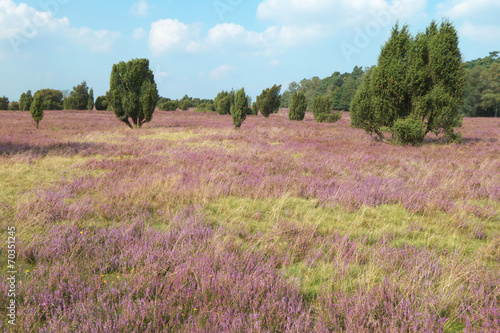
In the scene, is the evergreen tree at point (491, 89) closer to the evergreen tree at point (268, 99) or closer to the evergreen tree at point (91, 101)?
the evergreen tree at point (268, 99)

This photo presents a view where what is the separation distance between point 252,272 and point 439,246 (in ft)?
9.17

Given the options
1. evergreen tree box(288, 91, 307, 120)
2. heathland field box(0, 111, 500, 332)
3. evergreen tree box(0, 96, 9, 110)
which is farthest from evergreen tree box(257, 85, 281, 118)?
evergreen tree box(0, 96, 9, 110)

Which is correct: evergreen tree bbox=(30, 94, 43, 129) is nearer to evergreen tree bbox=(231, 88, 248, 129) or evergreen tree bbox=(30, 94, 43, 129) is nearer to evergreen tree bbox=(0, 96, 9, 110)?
evergreen tree bbox=(231, 88, 248, 129)

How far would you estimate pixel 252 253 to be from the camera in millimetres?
3242

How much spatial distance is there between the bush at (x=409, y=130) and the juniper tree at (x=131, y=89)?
1975 centimetres


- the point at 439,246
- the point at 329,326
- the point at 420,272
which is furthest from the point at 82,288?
the point at 439,246

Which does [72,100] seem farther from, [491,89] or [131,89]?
[491,89]

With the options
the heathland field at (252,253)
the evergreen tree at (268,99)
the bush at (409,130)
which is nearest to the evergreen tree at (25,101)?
the evergreen tree at (268,99)

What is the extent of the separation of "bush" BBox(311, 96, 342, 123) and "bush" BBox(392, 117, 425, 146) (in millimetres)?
22672

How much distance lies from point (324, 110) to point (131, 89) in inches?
1026

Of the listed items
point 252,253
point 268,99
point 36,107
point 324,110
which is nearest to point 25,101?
point 36,107

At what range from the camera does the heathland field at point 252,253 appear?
6.95 feet

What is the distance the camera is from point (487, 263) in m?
3.19

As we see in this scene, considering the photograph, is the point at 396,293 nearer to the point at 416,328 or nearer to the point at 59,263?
the point at 416,328
